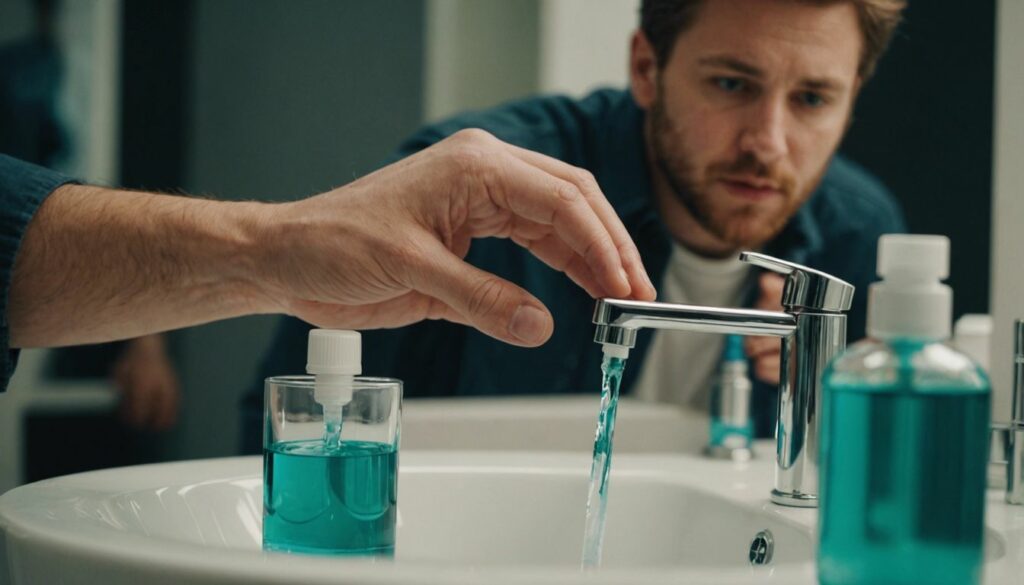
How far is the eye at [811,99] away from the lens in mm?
1037

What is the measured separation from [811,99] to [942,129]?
0.14 meters

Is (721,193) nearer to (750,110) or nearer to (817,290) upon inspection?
(750,110)

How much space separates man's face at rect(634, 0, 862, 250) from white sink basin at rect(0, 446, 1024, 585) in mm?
360

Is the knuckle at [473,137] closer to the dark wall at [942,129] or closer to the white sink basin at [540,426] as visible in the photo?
the white sink basin at [540,426]

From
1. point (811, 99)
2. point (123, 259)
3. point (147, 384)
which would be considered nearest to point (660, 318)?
point (123, 259)

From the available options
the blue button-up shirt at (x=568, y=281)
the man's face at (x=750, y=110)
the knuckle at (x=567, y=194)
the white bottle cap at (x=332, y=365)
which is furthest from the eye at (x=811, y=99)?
the white bottle cap at (x=332, y=365)

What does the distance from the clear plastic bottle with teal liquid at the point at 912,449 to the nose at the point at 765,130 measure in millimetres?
676

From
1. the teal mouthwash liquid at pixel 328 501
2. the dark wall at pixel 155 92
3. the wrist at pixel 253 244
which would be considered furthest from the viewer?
the dark wall at pixel 155 92

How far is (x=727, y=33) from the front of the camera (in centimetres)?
104

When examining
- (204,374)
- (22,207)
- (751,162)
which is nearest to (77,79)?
(204,374)

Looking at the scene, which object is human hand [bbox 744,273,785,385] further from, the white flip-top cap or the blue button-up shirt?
the white flip-top cap

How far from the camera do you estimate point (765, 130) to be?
1032 millimetres

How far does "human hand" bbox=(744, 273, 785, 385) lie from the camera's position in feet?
3.56

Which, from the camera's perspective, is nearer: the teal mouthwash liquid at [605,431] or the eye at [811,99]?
the teal mouthwash liquid at [605,431]
